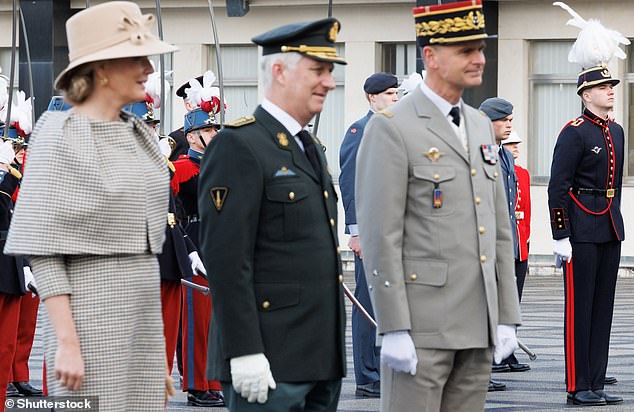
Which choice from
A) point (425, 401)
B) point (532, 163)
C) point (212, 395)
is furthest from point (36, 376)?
point (532, 163)

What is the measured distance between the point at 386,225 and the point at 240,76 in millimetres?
19519

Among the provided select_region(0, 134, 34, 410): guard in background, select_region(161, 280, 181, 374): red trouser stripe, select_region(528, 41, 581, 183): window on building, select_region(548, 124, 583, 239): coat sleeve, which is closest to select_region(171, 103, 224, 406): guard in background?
select_region(161, 280, 181, 374): red trouser stripe

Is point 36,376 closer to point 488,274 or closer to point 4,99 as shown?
point 4,99

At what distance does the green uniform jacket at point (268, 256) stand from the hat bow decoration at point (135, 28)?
15.1 inches

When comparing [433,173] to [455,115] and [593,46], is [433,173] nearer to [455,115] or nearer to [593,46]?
[455,115]

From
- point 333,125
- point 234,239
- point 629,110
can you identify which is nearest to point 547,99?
point 629,110

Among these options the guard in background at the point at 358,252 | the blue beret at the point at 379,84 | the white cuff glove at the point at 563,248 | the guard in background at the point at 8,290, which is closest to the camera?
the guard in background at the point at 8,290

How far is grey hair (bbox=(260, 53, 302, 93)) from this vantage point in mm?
4746

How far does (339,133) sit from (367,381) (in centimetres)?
1451

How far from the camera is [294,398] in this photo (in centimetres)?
461

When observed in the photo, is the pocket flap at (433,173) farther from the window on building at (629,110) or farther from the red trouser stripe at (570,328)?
the window on building at (629,110)

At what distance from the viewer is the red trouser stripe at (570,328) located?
8.92 meters

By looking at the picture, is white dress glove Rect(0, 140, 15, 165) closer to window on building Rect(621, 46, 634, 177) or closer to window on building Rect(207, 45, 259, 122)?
window on building Rect(621, 46, 634, 177)

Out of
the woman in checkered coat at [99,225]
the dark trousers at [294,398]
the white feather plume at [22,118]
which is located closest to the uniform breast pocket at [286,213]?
the woman in checkered coat at [99,225]
